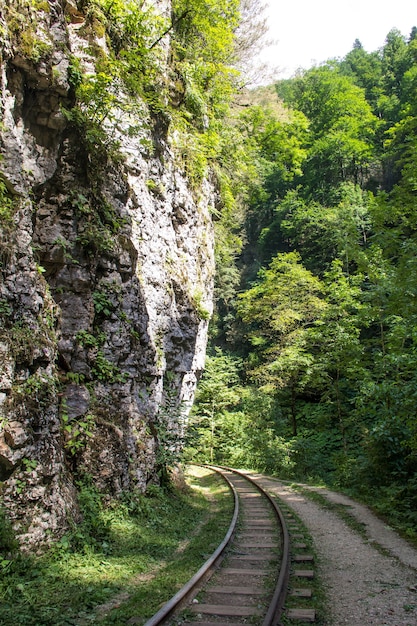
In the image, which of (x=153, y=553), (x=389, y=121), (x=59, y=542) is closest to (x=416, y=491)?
(x=153, y=553)

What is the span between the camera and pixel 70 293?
26.9 feet

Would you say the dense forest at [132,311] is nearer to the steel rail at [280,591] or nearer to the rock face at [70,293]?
the rock face at [70,293]

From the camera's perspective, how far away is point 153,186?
38.7ft

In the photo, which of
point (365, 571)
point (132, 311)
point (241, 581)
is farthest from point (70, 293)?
point (365, 571)

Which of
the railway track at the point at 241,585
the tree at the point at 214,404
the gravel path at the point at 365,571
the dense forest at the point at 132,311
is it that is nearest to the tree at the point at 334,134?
the dense forest at the point at 132,311

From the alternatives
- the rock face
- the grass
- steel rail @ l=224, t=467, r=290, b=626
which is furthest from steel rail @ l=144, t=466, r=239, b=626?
the rock face

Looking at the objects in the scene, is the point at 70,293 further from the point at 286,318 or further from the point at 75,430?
the point at 286,318

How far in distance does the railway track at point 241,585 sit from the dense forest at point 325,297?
10.9 ft

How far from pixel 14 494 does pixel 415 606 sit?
4.90 meters

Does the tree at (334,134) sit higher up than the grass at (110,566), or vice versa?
the tree at (334,134)

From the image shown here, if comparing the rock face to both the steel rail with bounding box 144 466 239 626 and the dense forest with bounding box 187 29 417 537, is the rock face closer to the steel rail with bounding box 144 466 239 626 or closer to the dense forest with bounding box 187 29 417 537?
the steel rail with bounding box 144 466 239 626

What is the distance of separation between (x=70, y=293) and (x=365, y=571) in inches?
264

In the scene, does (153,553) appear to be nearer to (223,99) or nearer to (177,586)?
(177,586)

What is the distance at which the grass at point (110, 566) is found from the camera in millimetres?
4383
